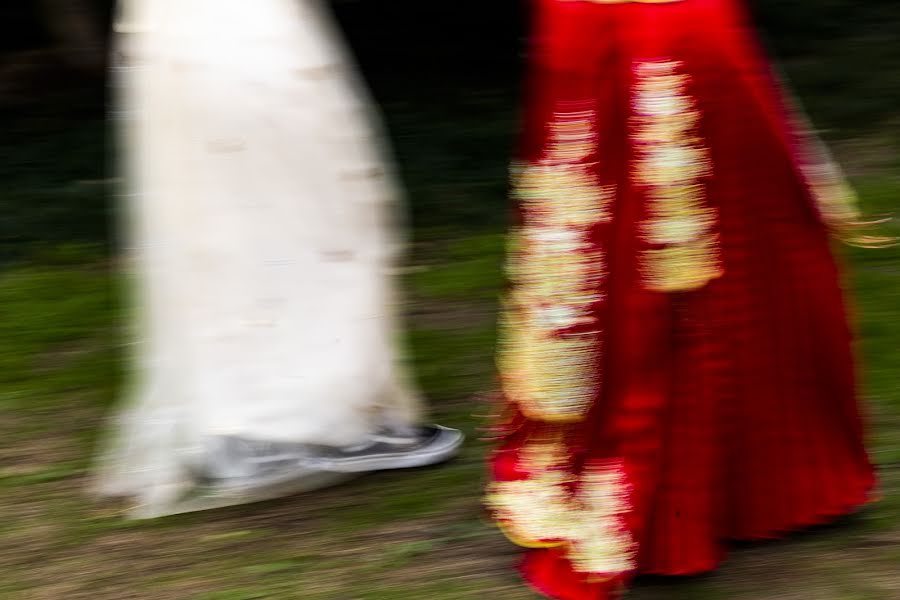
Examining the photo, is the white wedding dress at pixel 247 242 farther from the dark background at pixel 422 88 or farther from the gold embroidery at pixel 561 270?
the dark background at pixel 422 88

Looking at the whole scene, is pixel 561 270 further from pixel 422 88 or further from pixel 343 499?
pixel 422 88

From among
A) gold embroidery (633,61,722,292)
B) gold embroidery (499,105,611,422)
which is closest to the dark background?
gold embroidery (499,105,611,422)

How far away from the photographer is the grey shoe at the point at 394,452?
3678 mm

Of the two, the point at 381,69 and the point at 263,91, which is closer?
the point at 263,91

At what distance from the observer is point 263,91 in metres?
3.38

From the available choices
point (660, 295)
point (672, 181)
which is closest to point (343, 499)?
point (660, 295)

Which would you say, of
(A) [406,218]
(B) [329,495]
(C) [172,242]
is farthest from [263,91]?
(A) [406,218]

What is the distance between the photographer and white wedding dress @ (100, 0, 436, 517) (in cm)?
339

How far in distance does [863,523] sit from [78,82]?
5.13 m

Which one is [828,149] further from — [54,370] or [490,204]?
[54,370]

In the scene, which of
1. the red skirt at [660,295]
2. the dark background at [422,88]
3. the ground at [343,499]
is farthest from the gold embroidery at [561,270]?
the dark background at [422,88]

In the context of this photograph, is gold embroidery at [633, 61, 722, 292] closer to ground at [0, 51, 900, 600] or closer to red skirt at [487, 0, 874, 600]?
red skirt at [487, 0, 874, 600]

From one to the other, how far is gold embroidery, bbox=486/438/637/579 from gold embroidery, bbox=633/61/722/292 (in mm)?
458

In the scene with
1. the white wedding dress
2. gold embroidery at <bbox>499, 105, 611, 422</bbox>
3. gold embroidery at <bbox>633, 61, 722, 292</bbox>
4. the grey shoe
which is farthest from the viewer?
the grey shoe
